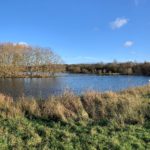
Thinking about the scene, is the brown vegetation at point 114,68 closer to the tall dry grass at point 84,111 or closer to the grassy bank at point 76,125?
the tall dry grass at point 84,111

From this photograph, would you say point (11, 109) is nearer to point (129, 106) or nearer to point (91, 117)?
point (91, 117)

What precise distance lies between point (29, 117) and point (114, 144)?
4176 mm

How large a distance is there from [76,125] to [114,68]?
7594 centimetres

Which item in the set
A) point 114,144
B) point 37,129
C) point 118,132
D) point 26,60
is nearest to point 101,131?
point 118,132

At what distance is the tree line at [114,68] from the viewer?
76.0m

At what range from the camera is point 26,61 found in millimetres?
65125

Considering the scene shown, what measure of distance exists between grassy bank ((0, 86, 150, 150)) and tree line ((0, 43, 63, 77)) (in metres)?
51.1

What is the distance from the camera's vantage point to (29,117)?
32.7ft

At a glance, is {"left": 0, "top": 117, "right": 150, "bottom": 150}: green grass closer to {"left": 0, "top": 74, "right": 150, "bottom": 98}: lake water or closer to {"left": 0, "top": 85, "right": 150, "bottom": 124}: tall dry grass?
{"left": 0, "top": 85, "right": 150, "bottom": 124}: tall dry grass

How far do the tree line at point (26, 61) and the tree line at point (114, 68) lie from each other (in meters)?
19.4

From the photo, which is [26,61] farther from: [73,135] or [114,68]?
[73,135]

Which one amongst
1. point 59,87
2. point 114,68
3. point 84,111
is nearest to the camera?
point 84,111

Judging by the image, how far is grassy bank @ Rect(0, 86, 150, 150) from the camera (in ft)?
22.1

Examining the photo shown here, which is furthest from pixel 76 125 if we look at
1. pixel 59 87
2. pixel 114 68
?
pixel 114 68
